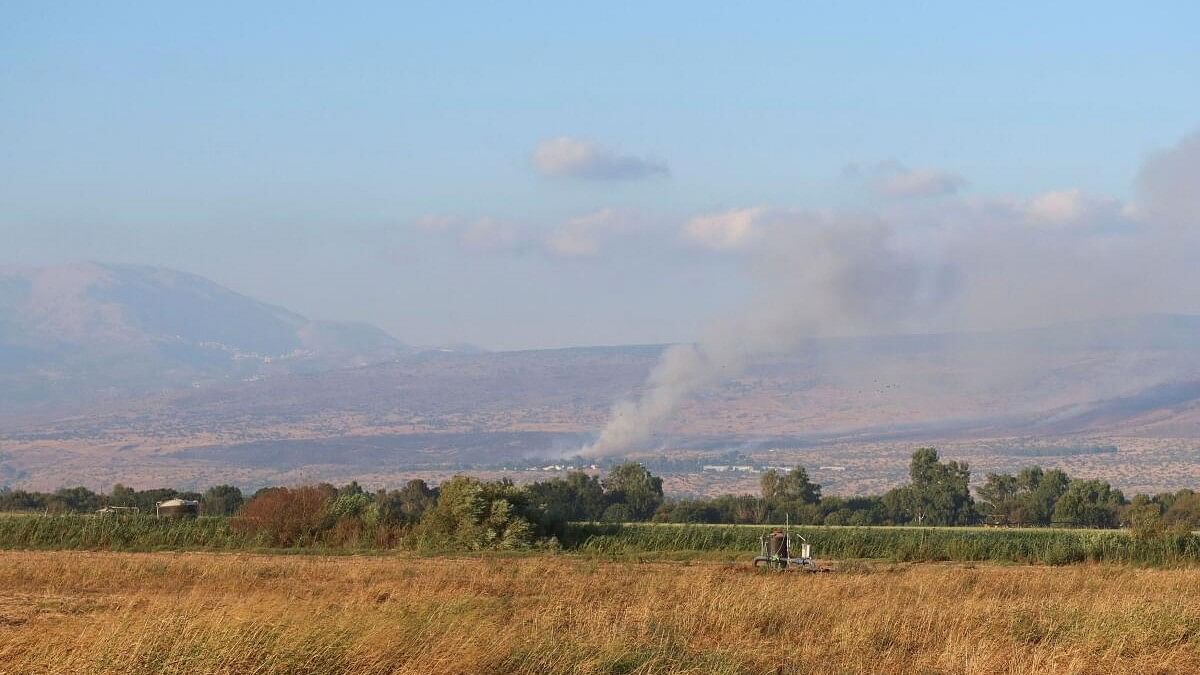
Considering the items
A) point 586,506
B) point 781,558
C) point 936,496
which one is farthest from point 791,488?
point 781,558

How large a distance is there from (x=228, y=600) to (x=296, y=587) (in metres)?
5.66

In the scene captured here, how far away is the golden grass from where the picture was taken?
18047 mm

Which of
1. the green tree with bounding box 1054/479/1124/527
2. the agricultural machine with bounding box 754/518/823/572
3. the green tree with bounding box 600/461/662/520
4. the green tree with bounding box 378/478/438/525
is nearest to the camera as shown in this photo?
the agricultural machine with bounding box 754/518/823/572

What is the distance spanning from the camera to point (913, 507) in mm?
104312

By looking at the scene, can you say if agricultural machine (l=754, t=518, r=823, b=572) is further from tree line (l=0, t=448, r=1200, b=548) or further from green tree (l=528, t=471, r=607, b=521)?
green tree (l=528, t=471, r=607, b=521)

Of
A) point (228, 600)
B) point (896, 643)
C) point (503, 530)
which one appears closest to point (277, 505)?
point (503, 530)

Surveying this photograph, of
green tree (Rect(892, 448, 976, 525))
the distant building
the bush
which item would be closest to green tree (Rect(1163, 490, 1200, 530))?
green tree (Rect(892, 448, 976, 525))

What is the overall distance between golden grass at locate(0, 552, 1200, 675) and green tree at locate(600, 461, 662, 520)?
62.3m

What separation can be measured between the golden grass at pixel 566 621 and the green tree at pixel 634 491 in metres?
62.3

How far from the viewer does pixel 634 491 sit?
10231cm

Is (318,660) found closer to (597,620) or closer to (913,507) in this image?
(597,620)

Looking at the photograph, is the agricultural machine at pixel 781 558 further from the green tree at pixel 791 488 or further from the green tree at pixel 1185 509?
the green tree at pixel 791 488

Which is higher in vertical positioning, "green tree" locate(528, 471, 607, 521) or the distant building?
the distant building

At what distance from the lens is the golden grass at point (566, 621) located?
59.2 feet
